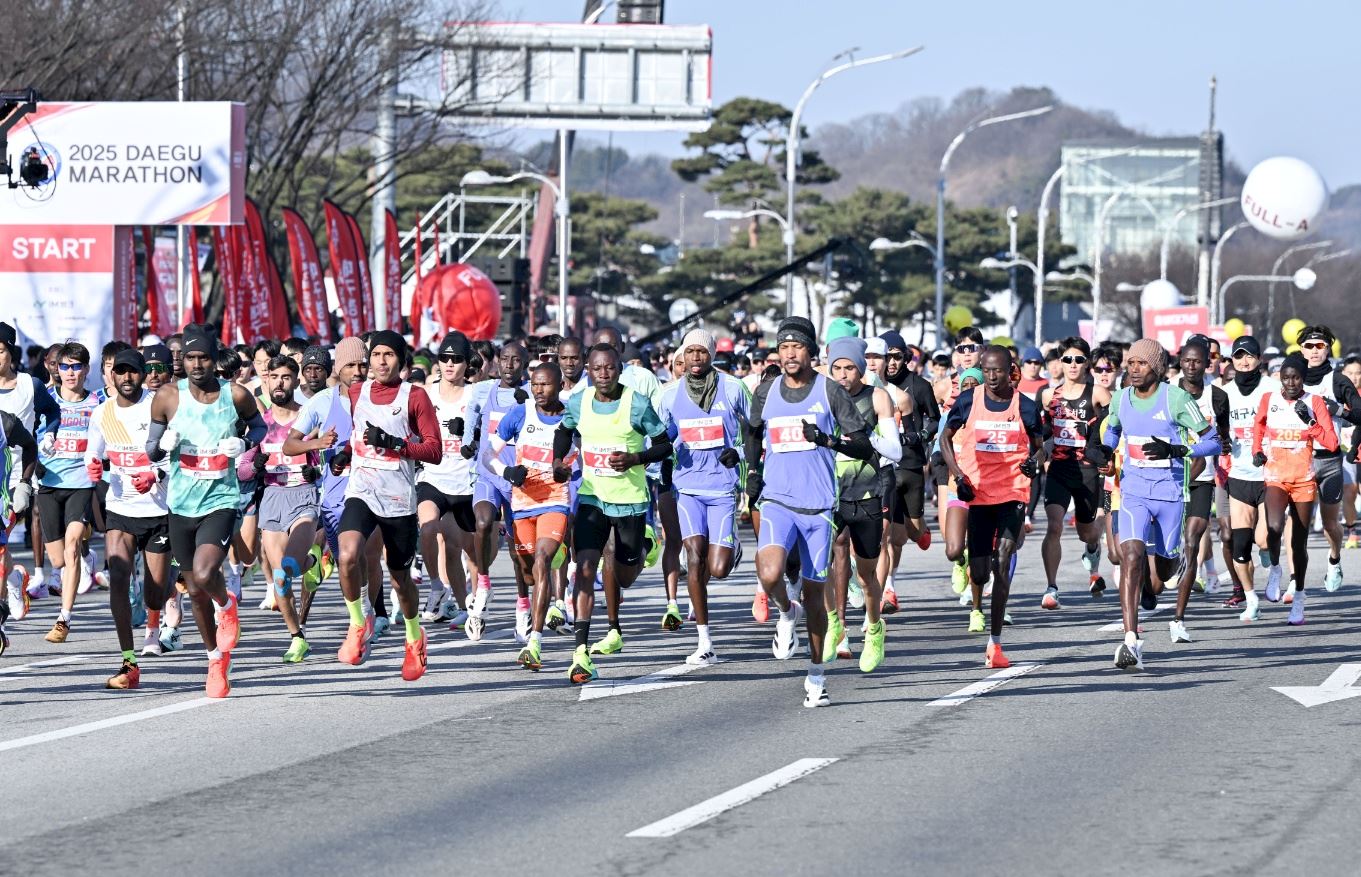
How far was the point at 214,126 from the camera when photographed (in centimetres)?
2752

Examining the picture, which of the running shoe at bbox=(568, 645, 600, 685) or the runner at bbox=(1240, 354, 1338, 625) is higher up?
the runner at bbox=(1240, 354, 1338, 625)

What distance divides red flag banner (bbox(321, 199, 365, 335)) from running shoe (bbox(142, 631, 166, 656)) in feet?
66.1

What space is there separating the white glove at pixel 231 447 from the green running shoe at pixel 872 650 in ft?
13.0

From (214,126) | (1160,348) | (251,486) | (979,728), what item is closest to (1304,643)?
(1160,348)

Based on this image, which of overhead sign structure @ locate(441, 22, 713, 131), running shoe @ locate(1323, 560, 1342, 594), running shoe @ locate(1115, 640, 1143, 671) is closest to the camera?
running shoe @ locate(1115, 640, 1143, 671)

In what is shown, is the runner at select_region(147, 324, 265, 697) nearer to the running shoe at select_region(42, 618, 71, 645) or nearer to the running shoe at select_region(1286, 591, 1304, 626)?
the running shoe at select_region(42, 618, 71, 645)

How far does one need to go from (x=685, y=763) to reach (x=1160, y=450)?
4584 millimetres

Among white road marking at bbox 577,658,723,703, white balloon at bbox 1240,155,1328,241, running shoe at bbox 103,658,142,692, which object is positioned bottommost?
white road marking at bbox 577,658,723,703

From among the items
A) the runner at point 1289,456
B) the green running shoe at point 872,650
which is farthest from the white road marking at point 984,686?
the runner at point 1289,456

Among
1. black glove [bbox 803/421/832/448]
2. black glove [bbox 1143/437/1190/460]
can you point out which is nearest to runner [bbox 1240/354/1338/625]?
black glove [bbox 1143/437/1190/460]

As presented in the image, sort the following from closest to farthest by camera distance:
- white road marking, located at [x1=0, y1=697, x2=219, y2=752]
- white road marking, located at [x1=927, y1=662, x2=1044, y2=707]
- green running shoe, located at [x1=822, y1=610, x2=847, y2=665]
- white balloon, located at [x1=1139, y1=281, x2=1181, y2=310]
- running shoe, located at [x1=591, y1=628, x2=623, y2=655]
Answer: white road marking, located at [x1=0, y1=697, x2=219, y2=752], white road marking, located at [x1=927, y1=662, x2=1044, y2=707], green running shoe, located at [x1=822, y1=610, x2=847, y2=665], running shoe, located at [x1=591, y1=628, x2=623, y2=655], white balloon, located at [x1=1139, y1=281, x2=1181, y2=310]

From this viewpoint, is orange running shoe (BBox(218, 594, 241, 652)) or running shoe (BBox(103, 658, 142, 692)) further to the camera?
running shoe (BBox(103, 658, 142, 692))

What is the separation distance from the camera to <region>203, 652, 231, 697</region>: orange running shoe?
1235cm

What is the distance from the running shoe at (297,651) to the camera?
13992mm
